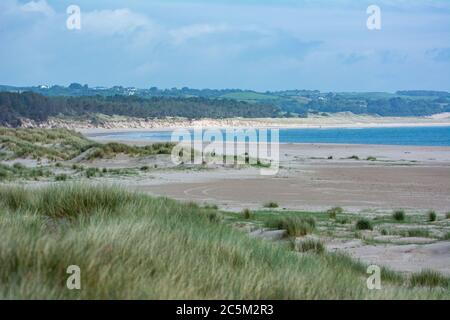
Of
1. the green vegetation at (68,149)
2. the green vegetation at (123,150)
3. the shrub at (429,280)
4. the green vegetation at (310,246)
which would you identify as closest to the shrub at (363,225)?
the green vegetation at (310,246)

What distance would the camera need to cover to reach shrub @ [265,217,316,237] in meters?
14.8

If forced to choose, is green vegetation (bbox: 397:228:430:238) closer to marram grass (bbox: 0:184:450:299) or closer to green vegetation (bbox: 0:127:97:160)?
marram grass (bbox: 0:184:450:299)

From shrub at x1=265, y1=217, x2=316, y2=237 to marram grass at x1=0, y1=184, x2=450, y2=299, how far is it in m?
4.92

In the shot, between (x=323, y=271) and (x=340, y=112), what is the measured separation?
176454mm

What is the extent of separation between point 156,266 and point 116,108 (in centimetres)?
12627

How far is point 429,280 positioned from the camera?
982 centimetres

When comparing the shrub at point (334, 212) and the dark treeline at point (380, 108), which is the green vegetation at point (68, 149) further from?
the dark treeline at point (380, 108)

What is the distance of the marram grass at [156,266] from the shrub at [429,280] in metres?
0.55

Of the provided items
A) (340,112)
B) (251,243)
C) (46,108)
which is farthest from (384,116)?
(251,243)

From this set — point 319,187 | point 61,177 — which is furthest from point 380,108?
point 61,177

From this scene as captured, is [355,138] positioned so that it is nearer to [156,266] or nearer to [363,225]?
[363,225]

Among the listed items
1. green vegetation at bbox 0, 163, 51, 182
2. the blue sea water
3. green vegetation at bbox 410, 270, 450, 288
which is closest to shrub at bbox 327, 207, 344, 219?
green vegetation at bbox 410, 270, 450, 288

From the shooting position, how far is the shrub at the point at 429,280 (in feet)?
31.9
